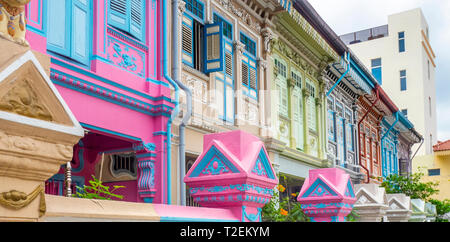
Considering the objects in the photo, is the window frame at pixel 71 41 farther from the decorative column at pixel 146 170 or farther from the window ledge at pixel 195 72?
the window ledge at pixel 195 72

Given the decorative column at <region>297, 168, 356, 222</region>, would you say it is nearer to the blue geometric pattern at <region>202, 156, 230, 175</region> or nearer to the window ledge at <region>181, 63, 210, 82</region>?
the blue geometric pattern at <region>202, 156, 230, 175</region>

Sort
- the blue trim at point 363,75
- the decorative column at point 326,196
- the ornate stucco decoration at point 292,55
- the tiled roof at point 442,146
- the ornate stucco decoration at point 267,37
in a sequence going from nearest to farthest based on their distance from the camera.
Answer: the decorative column at point 326,196, the ornate stucco decoration at point 267,37, the ornate stucco decoration at point 292,55, the blue trim at point 363,75, the tiled roof at point 442,146

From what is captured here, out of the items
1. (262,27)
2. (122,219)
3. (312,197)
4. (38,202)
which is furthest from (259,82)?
(38,202)

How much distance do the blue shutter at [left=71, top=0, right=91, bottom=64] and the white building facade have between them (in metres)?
27.8

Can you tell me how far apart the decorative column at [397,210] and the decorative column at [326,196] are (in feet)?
16.7

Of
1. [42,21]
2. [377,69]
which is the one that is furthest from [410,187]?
[377,69]

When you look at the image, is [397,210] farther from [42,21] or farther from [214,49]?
[42,21]

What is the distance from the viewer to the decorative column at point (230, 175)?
4.22 meters

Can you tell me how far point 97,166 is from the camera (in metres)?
9.20

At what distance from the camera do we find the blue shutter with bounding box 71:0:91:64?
6.89 metres

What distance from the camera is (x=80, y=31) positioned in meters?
7.02

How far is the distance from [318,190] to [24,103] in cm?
484

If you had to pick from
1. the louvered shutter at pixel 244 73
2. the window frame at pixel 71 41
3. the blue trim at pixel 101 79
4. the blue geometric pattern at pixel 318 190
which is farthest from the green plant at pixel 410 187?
the window frame at pixel 71 41

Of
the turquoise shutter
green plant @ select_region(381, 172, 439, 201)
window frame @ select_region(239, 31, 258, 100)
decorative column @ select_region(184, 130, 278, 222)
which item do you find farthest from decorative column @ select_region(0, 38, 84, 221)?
green plant @ select_region(381, 172, 439, 201)
